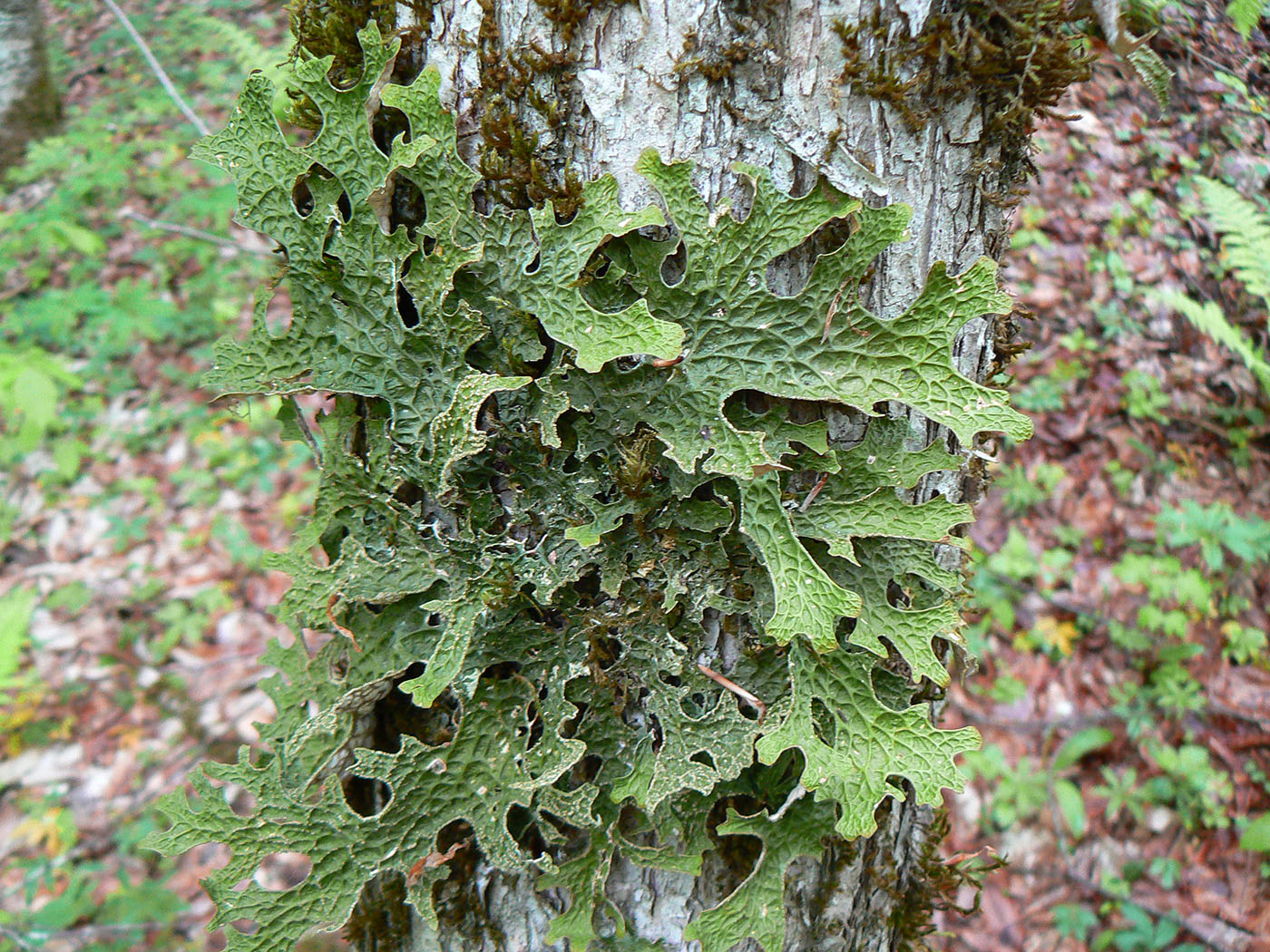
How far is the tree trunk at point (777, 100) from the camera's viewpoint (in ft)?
3.44

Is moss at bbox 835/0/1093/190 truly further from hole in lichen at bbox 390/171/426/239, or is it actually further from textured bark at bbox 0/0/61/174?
textured bark at bbox 0/0/61/174

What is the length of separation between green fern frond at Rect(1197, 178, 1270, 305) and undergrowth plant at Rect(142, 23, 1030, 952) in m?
3.15

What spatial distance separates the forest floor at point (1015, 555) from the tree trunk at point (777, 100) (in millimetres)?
1311

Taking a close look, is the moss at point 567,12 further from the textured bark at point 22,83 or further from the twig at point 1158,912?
the textured bark at point 22,83

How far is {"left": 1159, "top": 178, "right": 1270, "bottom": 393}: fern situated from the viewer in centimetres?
324

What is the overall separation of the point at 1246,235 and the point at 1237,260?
0.35 ft

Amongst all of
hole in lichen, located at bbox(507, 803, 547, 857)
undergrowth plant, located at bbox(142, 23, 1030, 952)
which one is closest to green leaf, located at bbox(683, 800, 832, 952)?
undergrowth plant, located at bbox(142, 23, 1030, 952)

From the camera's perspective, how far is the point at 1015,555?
324cm

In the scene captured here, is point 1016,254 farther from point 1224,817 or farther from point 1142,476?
point 1224,817

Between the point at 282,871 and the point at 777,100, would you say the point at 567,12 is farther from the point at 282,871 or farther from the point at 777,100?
the point at 282,871

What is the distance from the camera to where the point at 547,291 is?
1103 mm

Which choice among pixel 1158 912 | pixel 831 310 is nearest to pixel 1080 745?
pixel 1158 912

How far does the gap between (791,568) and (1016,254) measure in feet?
11.5

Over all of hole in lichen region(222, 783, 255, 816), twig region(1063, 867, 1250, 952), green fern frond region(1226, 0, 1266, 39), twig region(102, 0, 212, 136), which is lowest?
hole in lichen region(222, 783, 255, 816)
